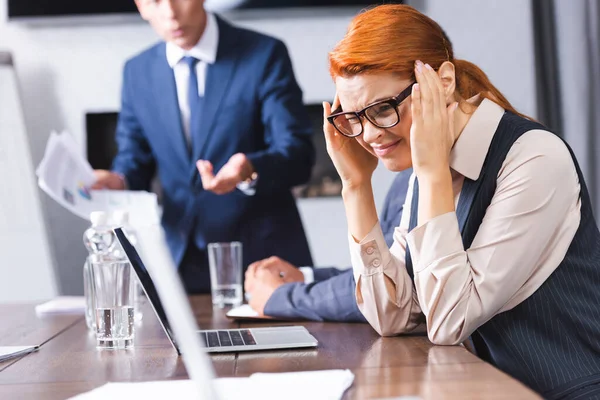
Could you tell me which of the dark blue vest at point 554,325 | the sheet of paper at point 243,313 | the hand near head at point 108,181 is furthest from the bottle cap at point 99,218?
the hand near head at point 108,181

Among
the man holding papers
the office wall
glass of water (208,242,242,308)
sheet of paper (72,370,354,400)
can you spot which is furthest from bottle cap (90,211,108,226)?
the office wall

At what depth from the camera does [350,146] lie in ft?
4.65

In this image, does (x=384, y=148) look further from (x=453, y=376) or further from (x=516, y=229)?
(x=453, y=376)

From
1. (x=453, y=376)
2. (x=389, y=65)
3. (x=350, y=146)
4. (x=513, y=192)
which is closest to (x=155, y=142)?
(x=350, y=146)

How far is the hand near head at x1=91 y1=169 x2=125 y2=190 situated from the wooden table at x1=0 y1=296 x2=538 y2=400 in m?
0.88

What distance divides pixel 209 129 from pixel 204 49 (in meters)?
0.26

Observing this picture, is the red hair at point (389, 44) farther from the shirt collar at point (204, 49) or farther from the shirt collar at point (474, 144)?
the shirt collar at point (204, 49)

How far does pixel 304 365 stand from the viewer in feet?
3.36

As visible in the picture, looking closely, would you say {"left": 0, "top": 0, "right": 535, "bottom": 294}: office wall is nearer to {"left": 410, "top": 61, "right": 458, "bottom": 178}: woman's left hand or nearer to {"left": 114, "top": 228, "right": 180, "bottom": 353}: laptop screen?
{"left": 410, "top": 61, "right": 458, "bottom": 178}: woman's left hand

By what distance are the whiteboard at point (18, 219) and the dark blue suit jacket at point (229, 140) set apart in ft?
2.89

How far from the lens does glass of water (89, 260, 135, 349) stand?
1.23m

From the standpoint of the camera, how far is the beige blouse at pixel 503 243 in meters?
1.14

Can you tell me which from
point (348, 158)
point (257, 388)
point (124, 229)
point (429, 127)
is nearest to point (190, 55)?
point (348, 158)

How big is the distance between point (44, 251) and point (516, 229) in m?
2.58
